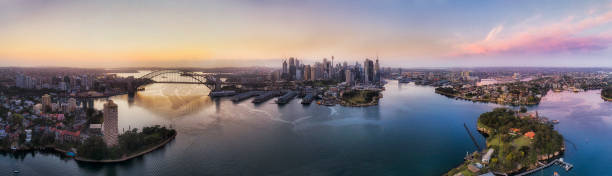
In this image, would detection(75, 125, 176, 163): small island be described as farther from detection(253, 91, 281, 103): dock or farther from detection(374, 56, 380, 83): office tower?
detection(374, 56, 380, 83): office tower

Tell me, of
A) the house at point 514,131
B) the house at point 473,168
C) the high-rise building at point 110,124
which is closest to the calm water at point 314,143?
the house at point 473,168

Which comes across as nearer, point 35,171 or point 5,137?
point 35,171

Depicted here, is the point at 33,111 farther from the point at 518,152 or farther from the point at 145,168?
the point at 518,152

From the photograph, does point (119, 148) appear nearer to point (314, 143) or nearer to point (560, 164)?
point (314, 143)

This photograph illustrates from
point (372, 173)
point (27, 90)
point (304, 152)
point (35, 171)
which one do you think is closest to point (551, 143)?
point (372, 173)

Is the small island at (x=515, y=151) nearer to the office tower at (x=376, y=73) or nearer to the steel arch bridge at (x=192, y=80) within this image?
the steel arch bridge at (x=192, y=80)

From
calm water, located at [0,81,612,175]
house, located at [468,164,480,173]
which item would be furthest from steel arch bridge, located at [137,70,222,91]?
house, located at [468,164,480,173]
